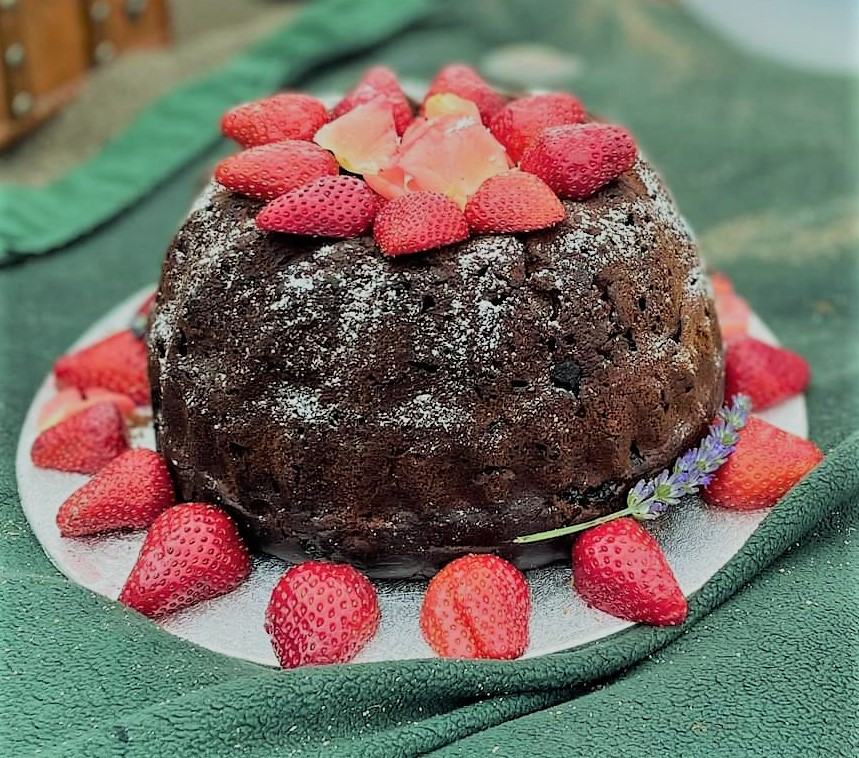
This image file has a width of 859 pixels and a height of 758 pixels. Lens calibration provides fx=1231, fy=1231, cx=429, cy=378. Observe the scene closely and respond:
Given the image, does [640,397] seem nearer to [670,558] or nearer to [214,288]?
[670,558]

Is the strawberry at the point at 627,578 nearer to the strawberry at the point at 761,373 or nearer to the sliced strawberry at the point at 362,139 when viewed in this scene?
the strawberry at the point at 761,373

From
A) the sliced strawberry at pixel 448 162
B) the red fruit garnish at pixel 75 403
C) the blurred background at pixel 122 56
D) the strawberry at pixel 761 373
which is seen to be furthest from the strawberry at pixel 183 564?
the blurred background at pixel 122 56

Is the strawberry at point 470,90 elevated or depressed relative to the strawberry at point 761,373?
elevated

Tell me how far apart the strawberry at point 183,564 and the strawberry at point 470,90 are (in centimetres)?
68

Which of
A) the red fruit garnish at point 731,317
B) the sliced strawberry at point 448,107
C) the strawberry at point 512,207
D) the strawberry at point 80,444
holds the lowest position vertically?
the red fruit garnish at point 731,317

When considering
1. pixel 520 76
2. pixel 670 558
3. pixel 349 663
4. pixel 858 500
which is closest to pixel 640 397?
pixel 670 558

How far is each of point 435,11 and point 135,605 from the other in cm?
239

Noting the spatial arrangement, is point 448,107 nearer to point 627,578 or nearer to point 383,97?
point 383,97

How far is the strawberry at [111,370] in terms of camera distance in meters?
1.89

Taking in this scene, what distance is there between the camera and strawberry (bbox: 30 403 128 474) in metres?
1.71

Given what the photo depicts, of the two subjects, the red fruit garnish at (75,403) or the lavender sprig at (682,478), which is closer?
the lavender sprig at (682,478)

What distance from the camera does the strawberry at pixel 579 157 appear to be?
1505 mm

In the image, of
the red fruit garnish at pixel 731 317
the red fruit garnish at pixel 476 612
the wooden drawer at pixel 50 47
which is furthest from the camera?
the wooden drawer at pixel 50 47

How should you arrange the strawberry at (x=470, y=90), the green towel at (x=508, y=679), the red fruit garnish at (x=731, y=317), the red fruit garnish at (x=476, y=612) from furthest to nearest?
the red fruit garnish at (x=731, y=317) < the strawberry at (x=470, y=90) < the red fruit garnish at (x=476, y=612) < the green towel at (x=508, y=679)
